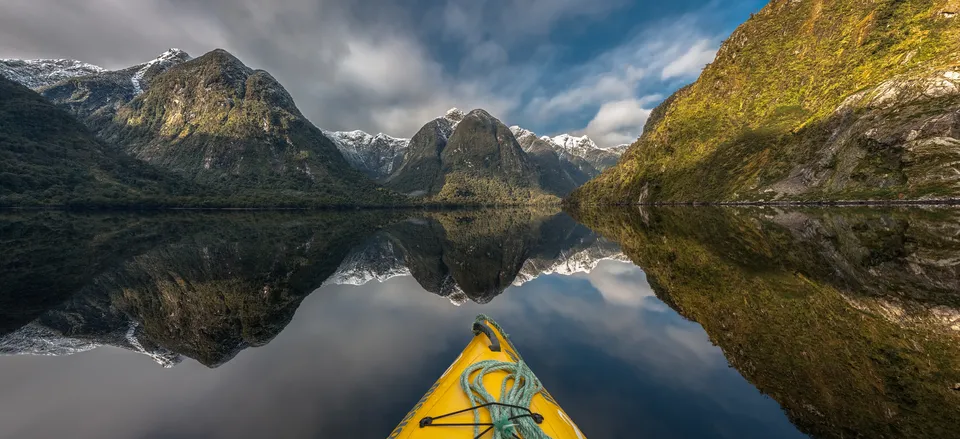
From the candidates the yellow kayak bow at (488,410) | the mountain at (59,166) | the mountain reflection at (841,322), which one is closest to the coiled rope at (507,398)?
the yellow kayak bow at (488,410)

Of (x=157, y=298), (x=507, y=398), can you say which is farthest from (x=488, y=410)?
(x=157, y=298)

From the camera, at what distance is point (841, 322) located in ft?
30.1

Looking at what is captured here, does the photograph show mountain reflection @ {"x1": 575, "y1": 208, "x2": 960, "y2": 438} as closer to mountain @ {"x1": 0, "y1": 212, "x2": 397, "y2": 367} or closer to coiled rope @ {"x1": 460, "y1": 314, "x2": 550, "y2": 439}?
coiled rope @ {"x1": 460, "y1": 314, "x2": 550, "y2": 439}

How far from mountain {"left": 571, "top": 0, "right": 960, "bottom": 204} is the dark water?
41647 millimetres

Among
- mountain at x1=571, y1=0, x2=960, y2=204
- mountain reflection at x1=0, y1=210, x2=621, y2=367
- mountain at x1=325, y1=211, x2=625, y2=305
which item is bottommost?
mountain at x1=325, y1=211, x2=625, y2=305

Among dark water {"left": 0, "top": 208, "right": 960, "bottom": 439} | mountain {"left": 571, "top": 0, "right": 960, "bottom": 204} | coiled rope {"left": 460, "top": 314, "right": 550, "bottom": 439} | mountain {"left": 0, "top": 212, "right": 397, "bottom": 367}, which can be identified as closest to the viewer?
coiled rope {"left": 460, "top": 314, "right": 550, "bottom": 439}

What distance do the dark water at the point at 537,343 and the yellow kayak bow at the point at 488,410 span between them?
2223 mm

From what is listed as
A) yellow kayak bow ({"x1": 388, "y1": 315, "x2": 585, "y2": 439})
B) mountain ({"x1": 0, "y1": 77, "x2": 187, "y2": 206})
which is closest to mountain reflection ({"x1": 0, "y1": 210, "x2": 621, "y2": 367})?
yellow kayak bow ({"x1": 388, "y1": 315, "x2": 585, "y2": 439})

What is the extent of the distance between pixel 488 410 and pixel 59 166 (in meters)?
177

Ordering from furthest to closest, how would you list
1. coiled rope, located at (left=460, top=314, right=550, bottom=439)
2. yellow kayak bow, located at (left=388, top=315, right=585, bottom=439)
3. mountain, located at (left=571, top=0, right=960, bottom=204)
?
mountain, located at (left=571, top=0, right=960, bottom=204)
yellow kayak bow, located at (left=388, top=315, right=585, bottom=439)
coiled rope, located at (left=460, top=314, right=550, bottom=439)

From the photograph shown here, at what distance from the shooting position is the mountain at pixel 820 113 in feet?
154

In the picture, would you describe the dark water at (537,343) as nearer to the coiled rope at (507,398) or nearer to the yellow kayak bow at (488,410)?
the yellow kayak bow at (488,410)

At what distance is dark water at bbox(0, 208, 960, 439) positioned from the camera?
640cm

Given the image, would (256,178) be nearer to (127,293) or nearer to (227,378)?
(127,293)
